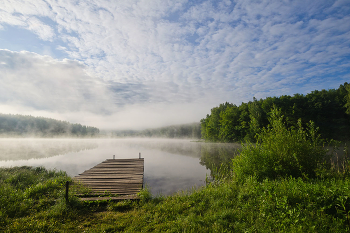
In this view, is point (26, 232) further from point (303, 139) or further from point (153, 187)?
point (303, 139)

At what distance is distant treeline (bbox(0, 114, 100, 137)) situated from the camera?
94.8m

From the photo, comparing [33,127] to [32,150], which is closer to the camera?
[32,150]

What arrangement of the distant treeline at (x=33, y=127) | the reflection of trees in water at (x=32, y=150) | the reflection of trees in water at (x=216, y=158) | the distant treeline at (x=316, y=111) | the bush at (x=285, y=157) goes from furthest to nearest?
the distant treeline at (x=33, y=127) → the distant treeline at (x=316, y=111) → the reflection of trees in water at (x=32, y=150) → the reflection of trees in water at (x=216, y=158) → the bush at (x=285, y=157)

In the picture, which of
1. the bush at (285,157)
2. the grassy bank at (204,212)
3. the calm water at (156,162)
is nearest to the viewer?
the grassy bank at (204,212)

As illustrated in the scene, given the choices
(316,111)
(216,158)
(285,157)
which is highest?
(316,111)

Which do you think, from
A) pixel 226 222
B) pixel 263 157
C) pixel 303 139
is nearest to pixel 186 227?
pixel 226 222

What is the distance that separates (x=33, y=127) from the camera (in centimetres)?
10631

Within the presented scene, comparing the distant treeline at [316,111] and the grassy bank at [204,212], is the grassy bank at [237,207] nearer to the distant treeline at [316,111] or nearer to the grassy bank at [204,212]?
the grassy bank at [204,212]

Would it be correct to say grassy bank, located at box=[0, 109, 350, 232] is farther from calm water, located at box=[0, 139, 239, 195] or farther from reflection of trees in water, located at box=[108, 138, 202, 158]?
reflection of trees in water, located at box=[108, 138, 202, 158]

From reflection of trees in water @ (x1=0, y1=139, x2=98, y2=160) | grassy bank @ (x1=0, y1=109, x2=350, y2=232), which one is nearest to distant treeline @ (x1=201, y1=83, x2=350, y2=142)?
grassy bank @ (x1=0, y1=109, x2=350, y2=232)

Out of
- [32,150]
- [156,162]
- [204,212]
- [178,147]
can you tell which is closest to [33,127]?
[32,150]

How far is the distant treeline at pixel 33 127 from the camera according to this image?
94812mm

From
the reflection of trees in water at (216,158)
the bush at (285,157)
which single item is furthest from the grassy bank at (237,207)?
the reflection of trees in water at (216,158)

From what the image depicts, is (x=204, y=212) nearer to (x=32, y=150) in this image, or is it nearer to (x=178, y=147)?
(x=32, y=150)
